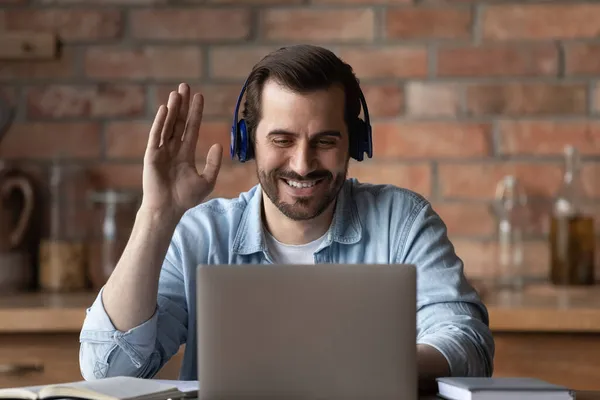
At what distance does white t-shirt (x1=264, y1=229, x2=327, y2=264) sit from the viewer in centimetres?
183

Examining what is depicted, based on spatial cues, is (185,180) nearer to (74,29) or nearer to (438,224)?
(438,224)

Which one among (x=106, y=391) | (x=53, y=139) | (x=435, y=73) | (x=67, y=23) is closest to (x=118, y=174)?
(x=53, y=139)

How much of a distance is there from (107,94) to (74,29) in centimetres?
21

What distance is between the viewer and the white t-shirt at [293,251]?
1.83m

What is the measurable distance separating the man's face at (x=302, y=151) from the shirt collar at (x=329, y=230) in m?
0.06

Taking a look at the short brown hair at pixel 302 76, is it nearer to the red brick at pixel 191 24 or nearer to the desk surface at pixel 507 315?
the desk surface at pixel 507 315

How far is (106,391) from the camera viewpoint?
1168 mm

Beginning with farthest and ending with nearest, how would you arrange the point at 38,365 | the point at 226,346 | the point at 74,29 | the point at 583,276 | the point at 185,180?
1. the point at 74,29
2. the point at 583,276
3. the point at 38,365
4. the point at 185,180
5. the point at 226,346

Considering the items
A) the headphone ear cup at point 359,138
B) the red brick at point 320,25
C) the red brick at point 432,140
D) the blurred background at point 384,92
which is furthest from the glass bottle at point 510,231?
the headphone ear cup at point 359,138

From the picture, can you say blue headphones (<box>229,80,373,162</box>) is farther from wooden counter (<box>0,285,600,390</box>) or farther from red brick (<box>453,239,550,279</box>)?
red brick (<box>453,239,550,279</box>)

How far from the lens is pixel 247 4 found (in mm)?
2600

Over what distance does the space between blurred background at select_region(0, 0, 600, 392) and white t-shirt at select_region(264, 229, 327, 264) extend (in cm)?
78

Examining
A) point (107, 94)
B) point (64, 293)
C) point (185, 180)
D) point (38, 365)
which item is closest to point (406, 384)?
point (185, 180)

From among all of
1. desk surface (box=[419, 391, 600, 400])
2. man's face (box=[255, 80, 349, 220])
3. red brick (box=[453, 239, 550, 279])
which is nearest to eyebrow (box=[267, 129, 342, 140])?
man's face (box=[255, 80, 349, 220])
